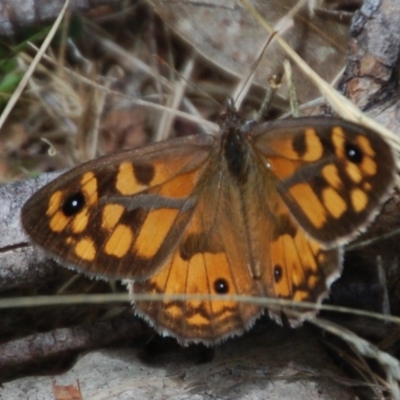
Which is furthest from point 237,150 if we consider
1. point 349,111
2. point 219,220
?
point 349,111

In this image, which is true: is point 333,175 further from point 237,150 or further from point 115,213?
point 115,213

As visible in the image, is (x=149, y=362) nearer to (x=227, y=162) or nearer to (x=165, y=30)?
(x=227, y=162)

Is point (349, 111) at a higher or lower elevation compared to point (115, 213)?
higher

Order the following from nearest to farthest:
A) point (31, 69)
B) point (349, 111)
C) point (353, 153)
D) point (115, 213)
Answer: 1. point (353, 153)
2. point (115, 213)
3. point (349, 111)
4. point (31, 69)

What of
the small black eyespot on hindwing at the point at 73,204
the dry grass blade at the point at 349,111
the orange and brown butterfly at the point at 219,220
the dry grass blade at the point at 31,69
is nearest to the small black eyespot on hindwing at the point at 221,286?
the orange and brown butterfly at the point at 219,220

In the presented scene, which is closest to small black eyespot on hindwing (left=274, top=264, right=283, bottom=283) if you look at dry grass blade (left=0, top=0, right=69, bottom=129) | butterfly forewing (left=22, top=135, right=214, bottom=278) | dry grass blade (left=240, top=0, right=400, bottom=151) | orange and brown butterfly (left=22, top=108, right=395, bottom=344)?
orange and brown butterfly (left=22, top=108, right=395, bottom=344)

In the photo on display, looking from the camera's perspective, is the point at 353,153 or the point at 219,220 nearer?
the point at 353,153

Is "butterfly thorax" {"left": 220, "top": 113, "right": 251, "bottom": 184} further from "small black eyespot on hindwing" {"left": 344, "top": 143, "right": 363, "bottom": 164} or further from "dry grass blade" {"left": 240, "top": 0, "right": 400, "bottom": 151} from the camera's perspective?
"small black eyespot on hindwing" {"left": 344, "top": 143, "right": 363, "bottom": 164}

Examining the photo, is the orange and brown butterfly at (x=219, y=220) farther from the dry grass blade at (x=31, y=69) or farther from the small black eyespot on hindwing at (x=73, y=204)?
the dry grass blade at (x=31, y=69)
